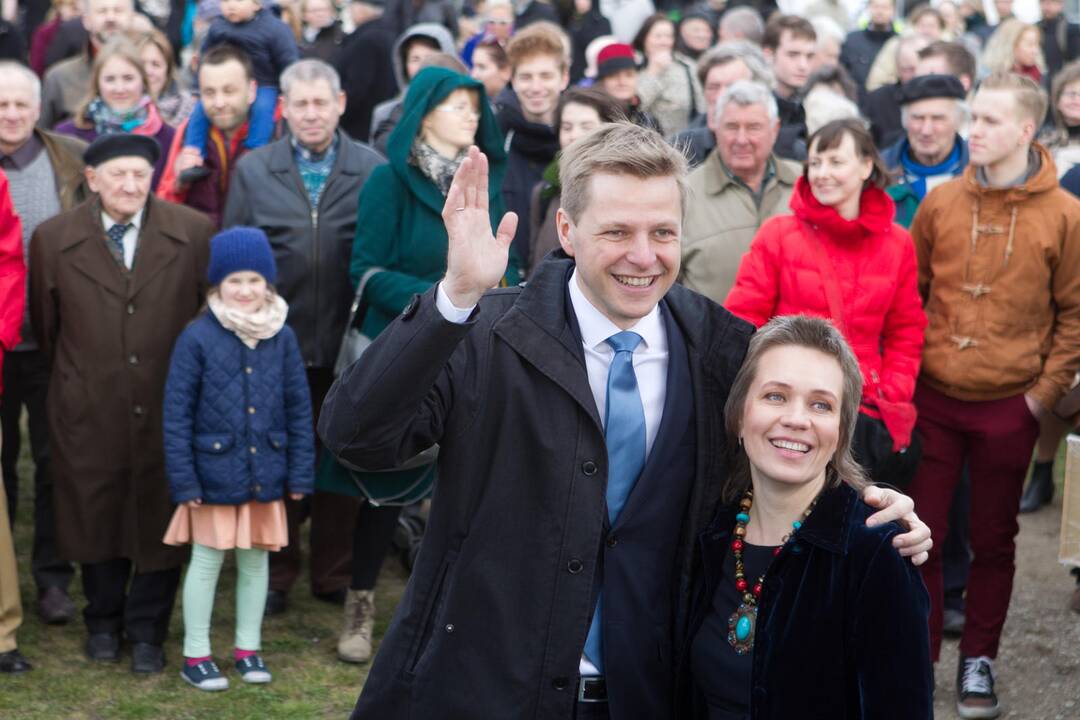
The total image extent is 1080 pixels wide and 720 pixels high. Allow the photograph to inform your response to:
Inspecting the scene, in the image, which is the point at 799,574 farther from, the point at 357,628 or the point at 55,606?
the point at 55,606

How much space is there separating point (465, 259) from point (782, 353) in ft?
2.54

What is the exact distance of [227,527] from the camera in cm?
575

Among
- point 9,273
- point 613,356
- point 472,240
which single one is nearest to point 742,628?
point 613,356

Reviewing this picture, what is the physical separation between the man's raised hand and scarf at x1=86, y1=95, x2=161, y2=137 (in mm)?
4627

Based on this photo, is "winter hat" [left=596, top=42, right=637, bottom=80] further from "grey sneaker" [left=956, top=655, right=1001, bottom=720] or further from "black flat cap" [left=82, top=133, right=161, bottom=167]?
"grey sneaker" [left=956, top=655, right=1001, bottom=720]

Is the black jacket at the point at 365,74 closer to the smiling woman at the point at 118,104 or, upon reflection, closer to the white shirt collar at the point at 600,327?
the smiling woman at the point at 118,104

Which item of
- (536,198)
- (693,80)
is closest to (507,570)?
(536,198)

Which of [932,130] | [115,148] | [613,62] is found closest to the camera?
[115,148]

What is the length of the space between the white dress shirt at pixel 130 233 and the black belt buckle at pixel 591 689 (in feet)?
11.6

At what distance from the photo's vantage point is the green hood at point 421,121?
5939mm

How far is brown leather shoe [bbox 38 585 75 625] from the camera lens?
20.7 ft

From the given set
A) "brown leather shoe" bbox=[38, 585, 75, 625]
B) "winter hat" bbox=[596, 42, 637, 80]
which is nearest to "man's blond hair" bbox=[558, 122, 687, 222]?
"brown leather shoe" bbox=[38, 585, 75, 625]

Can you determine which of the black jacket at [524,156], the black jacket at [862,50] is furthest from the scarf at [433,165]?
the black jacket at [862,50]

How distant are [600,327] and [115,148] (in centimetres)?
343
